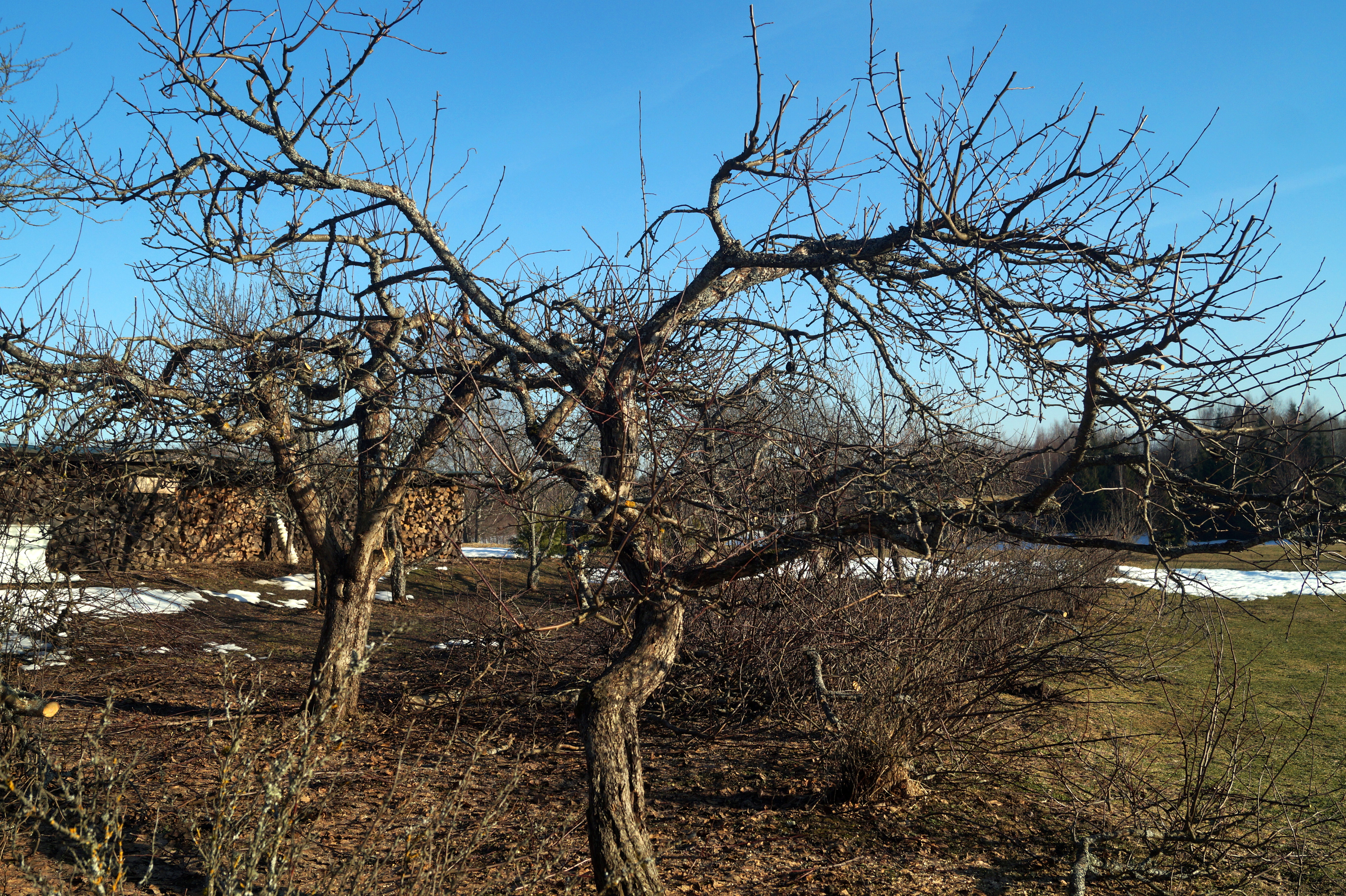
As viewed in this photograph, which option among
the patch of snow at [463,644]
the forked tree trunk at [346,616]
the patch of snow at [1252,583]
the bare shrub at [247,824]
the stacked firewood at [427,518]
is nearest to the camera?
the bare shrub at [247,824]

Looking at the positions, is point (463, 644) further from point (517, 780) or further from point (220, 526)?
point (220, 526)

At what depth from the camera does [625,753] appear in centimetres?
373

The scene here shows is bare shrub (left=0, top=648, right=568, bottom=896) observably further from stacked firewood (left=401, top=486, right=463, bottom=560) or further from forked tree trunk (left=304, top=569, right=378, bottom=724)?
stacked firewood (left=401, top=486, right=463, bottom=560)

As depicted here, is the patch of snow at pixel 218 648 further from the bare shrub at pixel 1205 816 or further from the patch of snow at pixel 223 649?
the bare shrub at pixel 1205 816

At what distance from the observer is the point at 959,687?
17.7 feet

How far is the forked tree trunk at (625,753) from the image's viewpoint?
3578 mm

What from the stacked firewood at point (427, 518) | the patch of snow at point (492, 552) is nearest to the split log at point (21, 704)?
the patch of snow at point (492, 552)

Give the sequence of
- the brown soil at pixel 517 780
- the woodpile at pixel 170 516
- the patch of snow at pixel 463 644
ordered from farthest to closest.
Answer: the patch of snow at pixel 463 644
the woodpile at pixel 170 516
the brown soil at pixel 517 780

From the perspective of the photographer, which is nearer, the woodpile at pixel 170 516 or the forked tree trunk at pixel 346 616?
the woodpile at pixel 170 516

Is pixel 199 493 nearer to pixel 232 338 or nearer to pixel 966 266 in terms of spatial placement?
pixel 232 338

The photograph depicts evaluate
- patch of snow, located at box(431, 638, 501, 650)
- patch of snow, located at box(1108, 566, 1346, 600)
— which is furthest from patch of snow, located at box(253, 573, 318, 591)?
patch of snow, located at box(1108, 566, 1346, 600)

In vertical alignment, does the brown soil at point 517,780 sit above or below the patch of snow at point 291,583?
below

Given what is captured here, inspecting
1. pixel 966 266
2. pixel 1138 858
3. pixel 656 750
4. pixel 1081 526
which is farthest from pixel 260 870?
pixel 1081 526

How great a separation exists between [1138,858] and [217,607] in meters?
11.9
